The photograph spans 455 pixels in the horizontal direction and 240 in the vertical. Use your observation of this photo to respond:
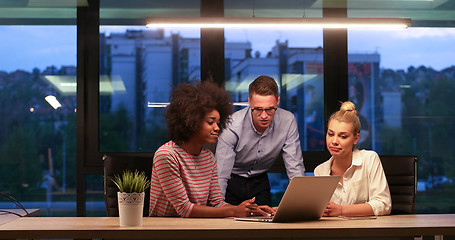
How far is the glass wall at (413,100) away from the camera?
202 inches

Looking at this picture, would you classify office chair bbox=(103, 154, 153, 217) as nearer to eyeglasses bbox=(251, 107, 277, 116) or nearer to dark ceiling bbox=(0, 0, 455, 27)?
eyeglasses bbox=(251, 107, 277, 116)

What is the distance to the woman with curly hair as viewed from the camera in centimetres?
253

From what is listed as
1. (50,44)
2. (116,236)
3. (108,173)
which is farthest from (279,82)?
(116,236)

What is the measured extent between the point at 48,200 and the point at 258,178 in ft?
6.92

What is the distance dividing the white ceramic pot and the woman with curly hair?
0.38 m

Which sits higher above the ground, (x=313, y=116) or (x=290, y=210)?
(x=313, y=116)

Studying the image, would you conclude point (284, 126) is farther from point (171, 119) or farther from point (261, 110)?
point (171, 119)

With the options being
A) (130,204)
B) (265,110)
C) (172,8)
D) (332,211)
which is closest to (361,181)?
(332,211)

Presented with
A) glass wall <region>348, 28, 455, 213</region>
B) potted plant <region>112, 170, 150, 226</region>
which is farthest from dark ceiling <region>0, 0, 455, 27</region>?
potted plant <region>112, 170, 150, 226</region>

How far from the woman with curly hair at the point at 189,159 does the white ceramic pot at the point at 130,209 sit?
0.38 meters

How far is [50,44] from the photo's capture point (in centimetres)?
498

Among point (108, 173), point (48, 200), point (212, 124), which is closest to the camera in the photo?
point (212, 124)

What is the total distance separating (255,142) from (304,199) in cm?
148

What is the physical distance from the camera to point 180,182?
254cm
